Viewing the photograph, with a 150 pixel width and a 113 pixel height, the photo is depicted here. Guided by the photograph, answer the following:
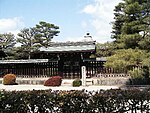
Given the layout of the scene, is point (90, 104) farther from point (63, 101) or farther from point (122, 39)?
point (122, 39)

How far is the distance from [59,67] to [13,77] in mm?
5387

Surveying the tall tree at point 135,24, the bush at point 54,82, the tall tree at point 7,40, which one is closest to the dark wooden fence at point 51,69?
the bush at point 54,82

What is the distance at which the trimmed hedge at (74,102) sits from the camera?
23.2ft

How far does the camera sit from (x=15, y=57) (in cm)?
3994

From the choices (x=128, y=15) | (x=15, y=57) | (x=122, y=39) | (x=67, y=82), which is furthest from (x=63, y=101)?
(x=15, y=57)

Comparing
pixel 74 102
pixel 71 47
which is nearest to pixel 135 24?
pixel 71 47

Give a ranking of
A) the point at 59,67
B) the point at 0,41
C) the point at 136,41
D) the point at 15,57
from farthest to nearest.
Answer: the point at 0,41, the point at 15,57, the point at 59,67, the point at 136,41

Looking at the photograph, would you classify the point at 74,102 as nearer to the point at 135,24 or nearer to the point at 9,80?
the point at 135,24

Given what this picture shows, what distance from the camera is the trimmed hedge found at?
7.09m

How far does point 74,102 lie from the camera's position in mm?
7156

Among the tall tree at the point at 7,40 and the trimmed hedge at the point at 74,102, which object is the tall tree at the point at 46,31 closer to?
the tall tree at the point at 7,40

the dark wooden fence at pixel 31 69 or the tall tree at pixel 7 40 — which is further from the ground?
the tall tree at pixel 7 40

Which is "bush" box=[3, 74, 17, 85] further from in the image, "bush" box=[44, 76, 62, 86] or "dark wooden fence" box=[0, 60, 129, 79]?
"bush" box=[44, 76, 62, 86]

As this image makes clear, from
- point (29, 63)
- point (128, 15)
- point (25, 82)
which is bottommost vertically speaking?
point (25, 82)
